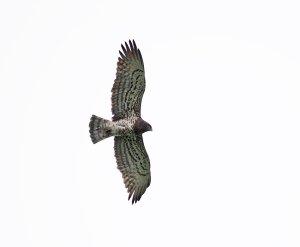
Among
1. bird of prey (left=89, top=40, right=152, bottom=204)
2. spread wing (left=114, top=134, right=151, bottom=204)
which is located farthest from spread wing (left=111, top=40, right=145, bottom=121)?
spread wing (left=114, top=134, right=151, bottom=204)

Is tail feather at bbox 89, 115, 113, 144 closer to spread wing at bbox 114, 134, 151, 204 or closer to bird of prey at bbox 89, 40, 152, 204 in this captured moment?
bird of prey at bbox 89, 40, 152, 204

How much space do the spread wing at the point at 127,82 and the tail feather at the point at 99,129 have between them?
295 mm

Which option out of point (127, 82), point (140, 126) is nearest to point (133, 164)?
point (140, 126)

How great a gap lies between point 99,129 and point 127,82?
1.32 metres

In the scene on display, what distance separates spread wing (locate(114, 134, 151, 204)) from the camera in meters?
21.9

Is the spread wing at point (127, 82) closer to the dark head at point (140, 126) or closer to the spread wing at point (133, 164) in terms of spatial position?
the dark head at point (140, 126)

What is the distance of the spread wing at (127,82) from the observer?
68.8 ft

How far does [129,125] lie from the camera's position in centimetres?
2123

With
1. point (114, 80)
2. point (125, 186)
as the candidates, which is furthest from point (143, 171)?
point (114, 80)

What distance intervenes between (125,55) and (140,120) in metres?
1.53

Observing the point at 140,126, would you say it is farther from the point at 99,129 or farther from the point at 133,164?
the point at 133,164

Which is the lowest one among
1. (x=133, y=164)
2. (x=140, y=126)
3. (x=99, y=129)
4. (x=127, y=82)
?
(x=133, y=164)

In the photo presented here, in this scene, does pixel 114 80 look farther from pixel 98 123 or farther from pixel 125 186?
pixel 125 186

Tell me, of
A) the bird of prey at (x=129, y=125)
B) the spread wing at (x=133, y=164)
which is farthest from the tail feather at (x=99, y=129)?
the spread wing at (x=133, y=164)
